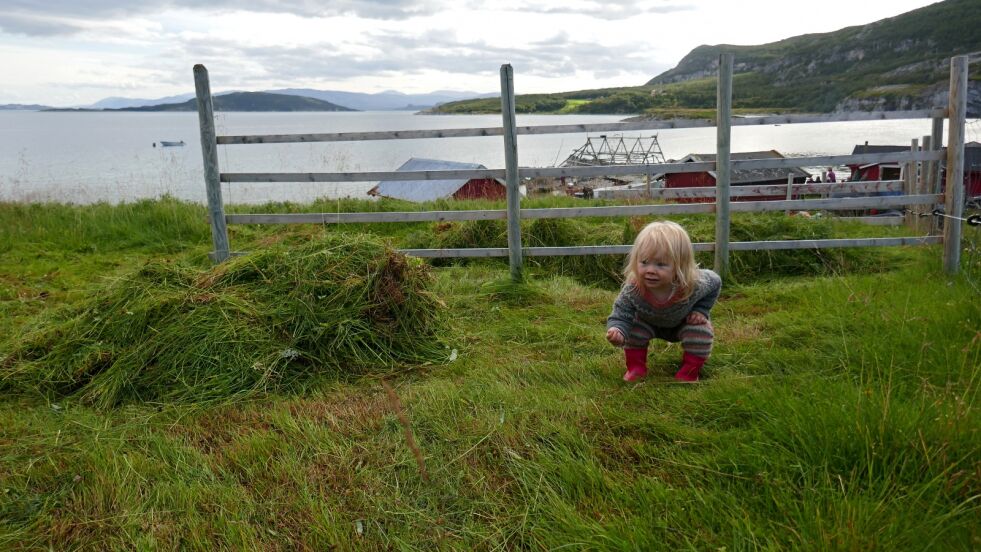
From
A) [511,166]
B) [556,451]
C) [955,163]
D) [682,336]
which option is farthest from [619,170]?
[556,451]

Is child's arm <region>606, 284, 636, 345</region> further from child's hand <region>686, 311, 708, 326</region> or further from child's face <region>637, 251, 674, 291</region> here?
child's hand <region>686, 311, 708, 326</region>

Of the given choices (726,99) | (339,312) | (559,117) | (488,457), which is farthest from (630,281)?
(559,117)

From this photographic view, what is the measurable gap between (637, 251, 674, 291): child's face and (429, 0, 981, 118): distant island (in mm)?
101415

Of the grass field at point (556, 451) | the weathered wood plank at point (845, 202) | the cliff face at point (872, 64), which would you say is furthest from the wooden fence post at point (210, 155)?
the cliff face at point (872, 64)

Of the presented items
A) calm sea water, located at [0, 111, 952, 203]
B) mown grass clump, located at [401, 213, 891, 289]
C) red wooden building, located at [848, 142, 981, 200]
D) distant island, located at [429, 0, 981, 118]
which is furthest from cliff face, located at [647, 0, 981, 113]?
mown grass clump, located at [401, 213, 891, 289]

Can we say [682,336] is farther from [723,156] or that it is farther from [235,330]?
[723,156]

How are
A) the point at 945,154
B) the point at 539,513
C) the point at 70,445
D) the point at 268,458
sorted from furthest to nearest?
the point at 945,154, the point at 70,445, the point at 268,458, the point at 539,513

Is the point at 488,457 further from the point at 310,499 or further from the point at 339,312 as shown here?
the point at 339,312

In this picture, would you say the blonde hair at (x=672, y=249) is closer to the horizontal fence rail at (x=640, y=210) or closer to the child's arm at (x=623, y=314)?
the child's arm at (x=623, y=314)

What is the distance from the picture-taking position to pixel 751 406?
274cm

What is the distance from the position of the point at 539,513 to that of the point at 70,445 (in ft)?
7.44

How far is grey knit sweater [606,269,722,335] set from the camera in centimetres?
343

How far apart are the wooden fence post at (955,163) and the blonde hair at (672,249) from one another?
342cm

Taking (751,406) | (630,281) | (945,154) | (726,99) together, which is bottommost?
(751,406)
